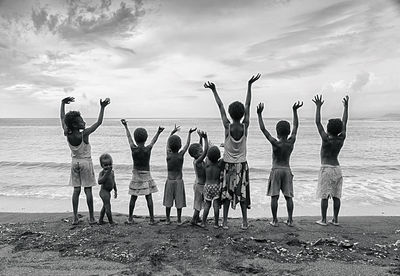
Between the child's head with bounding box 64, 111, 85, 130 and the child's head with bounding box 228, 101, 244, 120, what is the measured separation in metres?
2.98

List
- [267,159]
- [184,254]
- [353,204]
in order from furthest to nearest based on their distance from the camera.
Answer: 1. [267,159]
2. [353,204]
3. [184,254]

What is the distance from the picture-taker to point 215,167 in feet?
21.3

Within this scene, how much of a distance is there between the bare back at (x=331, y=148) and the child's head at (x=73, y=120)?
4.94m

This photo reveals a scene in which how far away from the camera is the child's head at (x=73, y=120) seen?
6.63 m

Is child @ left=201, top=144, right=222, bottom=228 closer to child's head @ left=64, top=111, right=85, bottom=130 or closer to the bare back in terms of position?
the bare back

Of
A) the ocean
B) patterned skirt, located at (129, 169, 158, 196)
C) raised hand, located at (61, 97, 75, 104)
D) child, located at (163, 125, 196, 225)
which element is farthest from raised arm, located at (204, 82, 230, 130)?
the ocean

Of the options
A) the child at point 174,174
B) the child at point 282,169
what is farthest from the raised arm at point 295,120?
the child at point 174,174

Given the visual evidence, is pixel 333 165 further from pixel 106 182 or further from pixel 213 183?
pixel 106 182

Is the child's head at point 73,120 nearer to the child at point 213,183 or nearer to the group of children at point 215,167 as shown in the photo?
the group of children at point 215,167

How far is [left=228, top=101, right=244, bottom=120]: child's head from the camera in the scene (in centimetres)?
622

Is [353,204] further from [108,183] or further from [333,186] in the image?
[108,183]

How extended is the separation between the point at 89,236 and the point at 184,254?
190 cm

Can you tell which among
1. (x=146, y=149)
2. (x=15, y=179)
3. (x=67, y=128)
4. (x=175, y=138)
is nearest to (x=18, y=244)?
(x=67, y=128)

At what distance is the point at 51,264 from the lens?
4.88 meters
